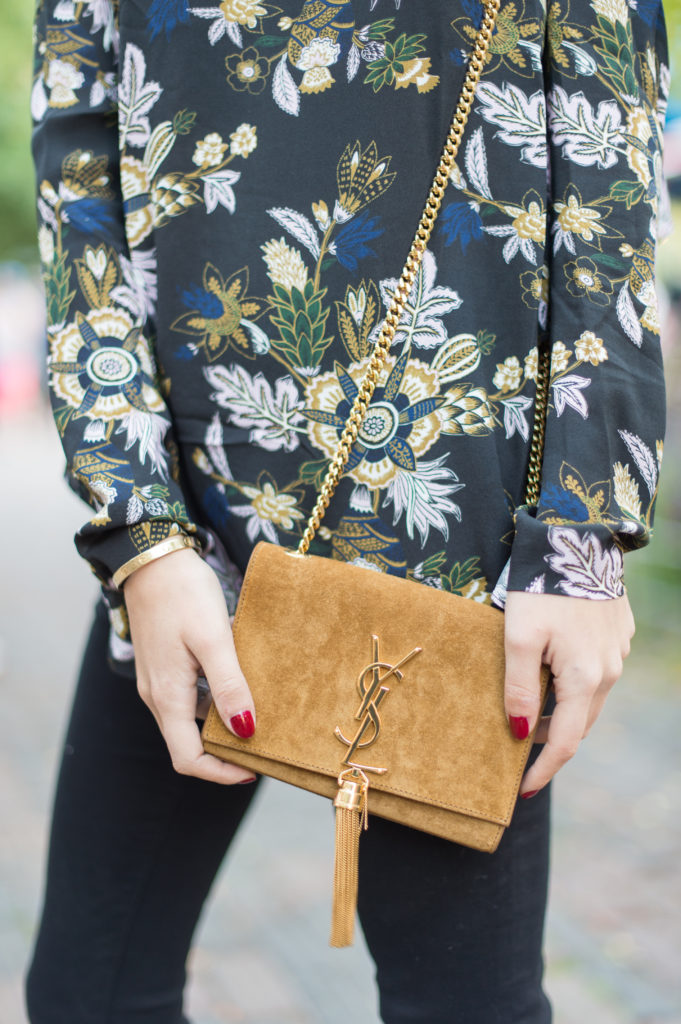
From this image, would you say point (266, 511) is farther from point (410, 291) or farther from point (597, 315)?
point (597, 315)

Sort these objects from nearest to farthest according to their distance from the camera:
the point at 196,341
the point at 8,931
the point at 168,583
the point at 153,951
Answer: the point at 168,583 < the point at 196,341 < the point at 153,951 < the point at 8,931

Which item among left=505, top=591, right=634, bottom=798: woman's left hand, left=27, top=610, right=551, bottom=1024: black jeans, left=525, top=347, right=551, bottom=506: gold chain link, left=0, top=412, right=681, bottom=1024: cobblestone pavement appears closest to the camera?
left=505, top=591, right=634, bottom=798: woman's left hand

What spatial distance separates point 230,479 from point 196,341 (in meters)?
0.16

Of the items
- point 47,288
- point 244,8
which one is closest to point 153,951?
point 47,288

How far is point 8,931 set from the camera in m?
2.22

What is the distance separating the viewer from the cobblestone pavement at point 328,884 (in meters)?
2.07

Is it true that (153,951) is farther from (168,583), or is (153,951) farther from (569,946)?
(569,946)

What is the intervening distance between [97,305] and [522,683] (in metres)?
0.62

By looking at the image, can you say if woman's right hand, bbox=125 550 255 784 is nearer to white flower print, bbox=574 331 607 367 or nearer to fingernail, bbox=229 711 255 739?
fingernail, bbox=229 711 255 739

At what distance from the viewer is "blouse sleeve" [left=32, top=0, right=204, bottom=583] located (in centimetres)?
97

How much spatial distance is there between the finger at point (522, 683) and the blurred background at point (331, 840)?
4.38ft

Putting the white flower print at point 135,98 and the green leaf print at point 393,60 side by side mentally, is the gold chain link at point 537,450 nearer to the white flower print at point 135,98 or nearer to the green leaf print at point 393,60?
the green leaf print at point 393,60

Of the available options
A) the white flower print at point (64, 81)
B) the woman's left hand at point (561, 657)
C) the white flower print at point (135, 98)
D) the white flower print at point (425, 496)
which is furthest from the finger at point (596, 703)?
the white flower print at point (64, 81)

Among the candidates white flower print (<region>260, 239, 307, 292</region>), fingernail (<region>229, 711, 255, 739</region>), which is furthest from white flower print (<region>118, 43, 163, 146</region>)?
fingernail (<region>229, 711, 255, 739</region>)
